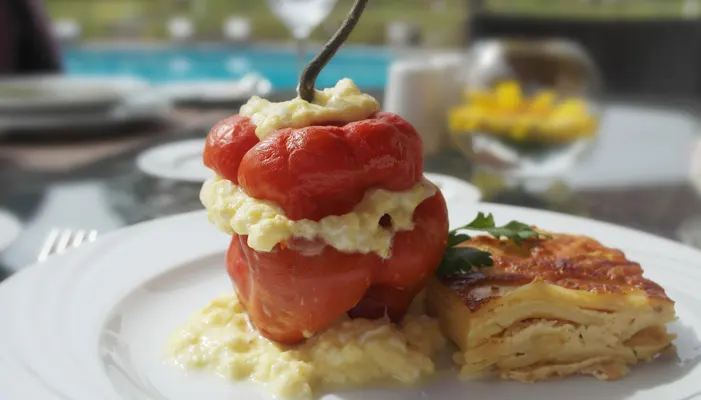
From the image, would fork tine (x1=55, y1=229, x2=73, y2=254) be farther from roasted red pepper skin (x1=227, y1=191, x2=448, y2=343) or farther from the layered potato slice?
the layered potato slice

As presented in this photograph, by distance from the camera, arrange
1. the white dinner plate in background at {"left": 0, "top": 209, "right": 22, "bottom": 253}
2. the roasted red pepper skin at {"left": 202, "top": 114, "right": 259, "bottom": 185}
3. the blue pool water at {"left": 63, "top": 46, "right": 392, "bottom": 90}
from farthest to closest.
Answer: the blue pool water at {"left": 63, "top": 46, "right": 392, "bottom": 90}, the white dinner plate in background at {"left": 0, "top": 209, "right": 22, "bottom": 253}, the roasted red pepper skin at {"left": 202, "top": 114, "right": 259, "bottom": 185}

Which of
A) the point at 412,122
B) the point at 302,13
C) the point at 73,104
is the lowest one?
the point at 73,104

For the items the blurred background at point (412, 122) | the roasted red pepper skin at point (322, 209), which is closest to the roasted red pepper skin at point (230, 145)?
the roasted red pepper skin at point (322, 209)

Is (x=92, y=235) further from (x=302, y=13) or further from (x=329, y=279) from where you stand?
(x=302, y=13)

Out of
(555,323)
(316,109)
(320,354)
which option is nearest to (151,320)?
(320,354)

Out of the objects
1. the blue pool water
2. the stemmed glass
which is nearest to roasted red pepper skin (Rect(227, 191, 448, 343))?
the stemmed glass

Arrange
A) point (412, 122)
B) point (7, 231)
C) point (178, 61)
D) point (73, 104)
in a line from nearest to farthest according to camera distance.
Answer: point (7, 231) < point (412, 122) < point (73, 104) < point (178, 61)
